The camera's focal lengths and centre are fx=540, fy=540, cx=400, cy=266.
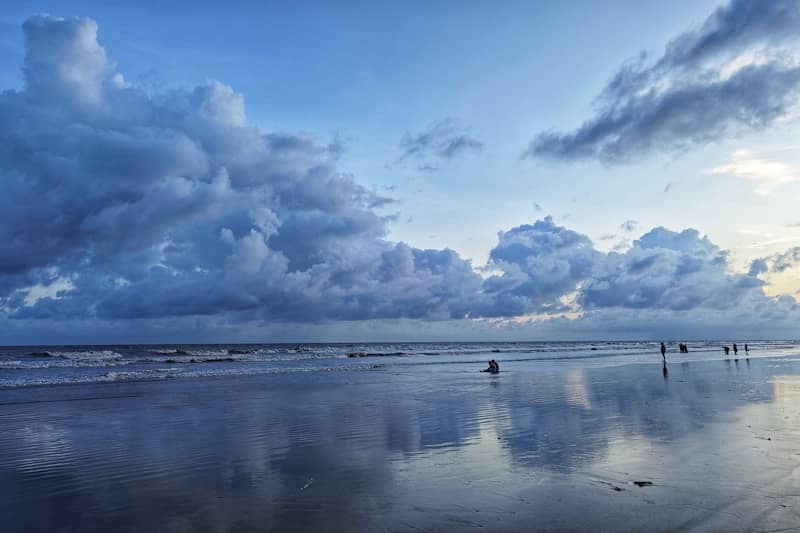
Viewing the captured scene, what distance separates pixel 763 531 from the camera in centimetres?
678

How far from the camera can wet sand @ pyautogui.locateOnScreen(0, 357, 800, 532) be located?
7887 mm

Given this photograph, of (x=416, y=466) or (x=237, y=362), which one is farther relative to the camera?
(x=237, y=362)

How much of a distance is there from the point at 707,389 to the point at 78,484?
2512 cm

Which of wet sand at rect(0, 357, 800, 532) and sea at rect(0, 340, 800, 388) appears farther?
sea at rect(0, 340, 800, 388)

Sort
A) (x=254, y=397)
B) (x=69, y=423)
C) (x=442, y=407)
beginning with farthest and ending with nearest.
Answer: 1. (x=254, y=397)
2. (x=442, y=407)
3. (x=69, y=423)

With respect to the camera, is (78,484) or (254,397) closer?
(78,484)

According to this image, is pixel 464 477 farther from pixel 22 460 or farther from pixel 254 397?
pixel 254 397

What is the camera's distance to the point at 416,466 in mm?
11125

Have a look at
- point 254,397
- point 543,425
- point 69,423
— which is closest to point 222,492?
point 543,425

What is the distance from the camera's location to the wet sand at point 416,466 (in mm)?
7887

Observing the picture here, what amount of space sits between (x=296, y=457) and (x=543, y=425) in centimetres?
735

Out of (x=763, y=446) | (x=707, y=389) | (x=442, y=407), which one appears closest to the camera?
(x=763, y=446)

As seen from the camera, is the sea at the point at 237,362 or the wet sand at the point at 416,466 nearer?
the wet sand at the point at 416,466

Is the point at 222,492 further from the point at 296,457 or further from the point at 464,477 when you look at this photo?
the point at 464,477
